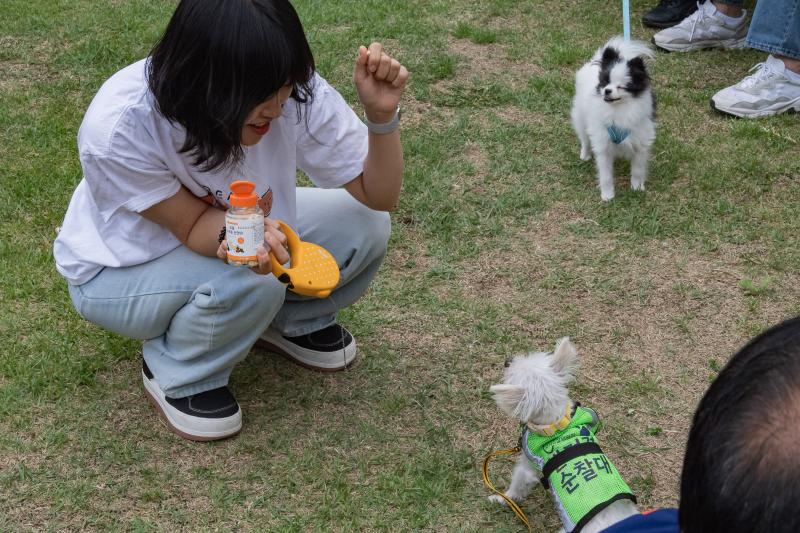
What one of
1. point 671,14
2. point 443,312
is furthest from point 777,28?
point 443,312

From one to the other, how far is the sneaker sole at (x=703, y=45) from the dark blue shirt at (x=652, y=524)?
4080mm

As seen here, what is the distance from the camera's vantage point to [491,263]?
10.3 ft

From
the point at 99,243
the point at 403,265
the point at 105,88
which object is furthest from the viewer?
the point at 403,265

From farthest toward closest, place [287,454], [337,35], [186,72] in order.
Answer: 1. [337,35]
2. [287,454]
3. [186,72]

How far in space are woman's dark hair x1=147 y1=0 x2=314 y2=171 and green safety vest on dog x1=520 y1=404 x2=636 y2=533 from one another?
1.06 metres

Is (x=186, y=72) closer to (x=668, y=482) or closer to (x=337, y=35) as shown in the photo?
(x=668, y=482)

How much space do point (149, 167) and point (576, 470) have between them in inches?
49.4

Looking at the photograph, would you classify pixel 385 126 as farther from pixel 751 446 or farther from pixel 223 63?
pixel 751 446

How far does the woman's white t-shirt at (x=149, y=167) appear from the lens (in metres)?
1.99

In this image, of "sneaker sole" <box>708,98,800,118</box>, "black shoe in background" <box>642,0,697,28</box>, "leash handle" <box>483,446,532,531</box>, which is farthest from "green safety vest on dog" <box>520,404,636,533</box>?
"black shoe in background" <box>642,0,697,28</box>

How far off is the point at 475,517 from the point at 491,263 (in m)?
1.20

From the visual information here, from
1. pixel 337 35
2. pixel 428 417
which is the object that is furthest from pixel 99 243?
pixel 337 35

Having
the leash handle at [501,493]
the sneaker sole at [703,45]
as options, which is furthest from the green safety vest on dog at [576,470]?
the sneaker sole at [703,45]

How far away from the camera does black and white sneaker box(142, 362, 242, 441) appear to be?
92.0 inches
